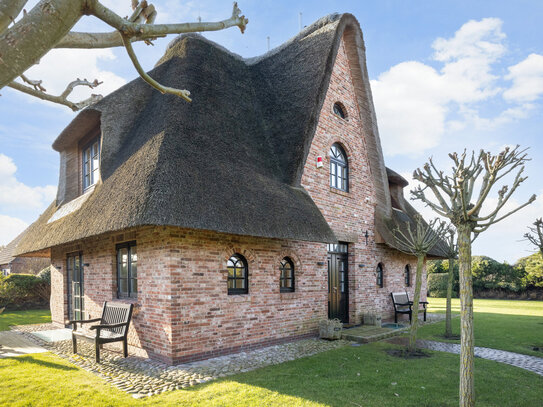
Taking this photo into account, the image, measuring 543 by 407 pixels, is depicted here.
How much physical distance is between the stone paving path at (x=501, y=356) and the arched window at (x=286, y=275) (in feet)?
11.8

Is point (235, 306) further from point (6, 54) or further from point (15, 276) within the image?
point (15, 276)

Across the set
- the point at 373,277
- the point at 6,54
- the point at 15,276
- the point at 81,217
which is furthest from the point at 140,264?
the point at 15,276

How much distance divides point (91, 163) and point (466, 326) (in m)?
10.7

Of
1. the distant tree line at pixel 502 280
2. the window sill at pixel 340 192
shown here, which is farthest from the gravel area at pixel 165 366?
the distant tree line at pixel 502 280

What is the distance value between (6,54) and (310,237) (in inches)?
254

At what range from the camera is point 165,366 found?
655 cm

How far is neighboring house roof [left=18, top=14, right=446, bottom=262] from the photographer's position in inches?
267

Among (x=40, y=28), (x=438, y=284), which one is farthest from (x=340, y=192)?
(x=438, y=284)

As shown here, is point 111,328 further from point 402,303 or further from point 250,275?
point 402,303

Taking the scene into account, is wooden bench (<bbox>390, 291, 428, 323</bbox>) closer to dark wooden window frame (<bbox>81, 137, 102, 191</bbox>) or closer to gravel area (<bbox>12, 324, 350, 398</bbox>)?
gravel area (<bbox>12, 324, 350, 398</bbox>)

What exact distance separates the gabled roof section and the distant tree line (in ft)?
64.5

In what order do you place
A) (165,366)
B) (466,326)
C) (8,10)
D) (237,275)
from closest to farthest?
(8,10), (466,326), (165,366), (237,275)

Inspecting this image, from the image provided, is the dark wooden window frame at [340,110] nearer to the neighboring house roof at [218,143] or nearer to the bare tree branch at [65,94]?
the neighboring house roof at [218,143]

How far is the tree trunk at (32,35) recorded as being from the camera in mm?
3014
